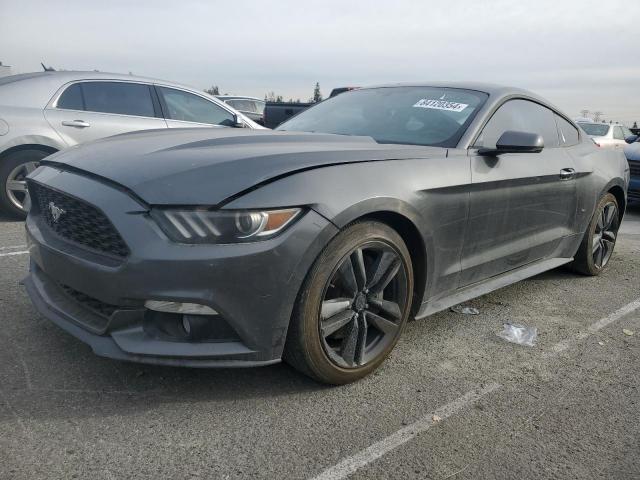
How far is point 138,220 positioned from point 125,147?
690 millimetres

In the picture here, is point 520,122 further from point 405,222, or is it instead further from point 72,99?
point 72,99

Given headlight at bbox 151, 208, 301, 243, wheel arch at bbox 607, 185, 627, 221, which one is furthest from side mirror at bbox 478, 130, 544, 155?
wheel arch at bbox 607, 185, 627, 221

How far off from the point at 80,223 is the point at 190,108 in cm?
457

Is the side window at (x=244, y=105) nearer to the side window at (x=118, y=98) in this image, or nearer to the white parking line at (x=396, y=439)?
the side window at (x=118, y=98)

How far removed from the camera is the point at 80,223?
2.32 m

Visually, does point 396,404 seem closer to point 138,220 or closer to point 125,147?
point 138,220

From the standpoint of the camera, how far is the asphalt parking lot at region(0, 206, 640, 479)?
1.99 m

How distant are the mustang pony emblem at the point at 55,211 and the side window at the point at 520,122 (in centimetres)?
224

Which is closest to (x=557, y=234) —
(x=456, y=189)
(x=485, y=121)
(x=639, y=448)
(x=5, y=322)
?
(x=485, y=121)

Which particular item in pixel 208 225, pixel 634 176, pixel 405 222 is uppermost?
pixel 208 225

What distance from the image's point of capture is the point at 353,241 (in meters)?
2.43

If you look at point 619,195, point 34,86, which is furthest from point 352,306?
point 34,86

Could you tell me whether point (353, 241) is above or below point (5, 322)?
above

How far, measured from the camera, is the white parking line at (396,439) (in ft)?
6.47
